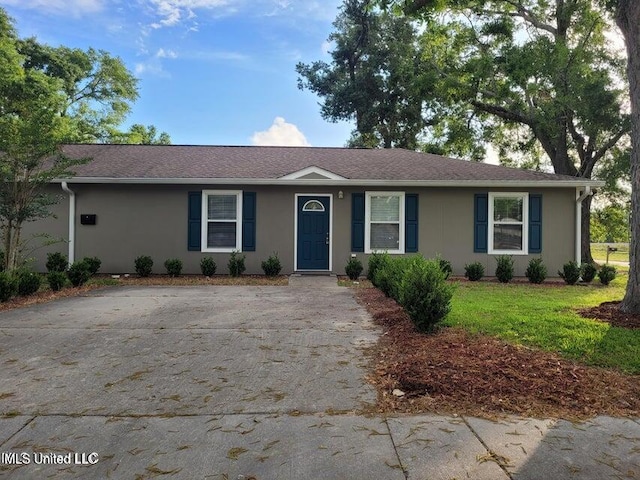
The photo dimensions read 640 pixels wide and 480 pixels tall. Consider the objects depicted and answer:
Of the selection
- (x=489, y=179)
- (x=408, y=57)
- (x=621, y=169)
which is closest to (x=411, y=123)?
(x=408, y=57)

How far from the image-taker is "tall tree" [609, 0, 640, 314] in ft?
18.1

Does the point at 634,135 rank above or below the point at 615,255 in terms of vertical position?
above

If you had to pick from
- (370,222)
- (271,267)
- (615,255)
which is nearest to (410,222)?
(370,222)

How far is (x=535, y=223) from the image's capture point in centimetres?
1090

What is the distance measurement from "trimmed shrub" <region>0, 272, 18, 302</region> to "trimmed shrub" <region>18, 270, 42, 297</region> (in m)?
0.27

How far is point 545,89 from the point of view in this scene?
1662cm

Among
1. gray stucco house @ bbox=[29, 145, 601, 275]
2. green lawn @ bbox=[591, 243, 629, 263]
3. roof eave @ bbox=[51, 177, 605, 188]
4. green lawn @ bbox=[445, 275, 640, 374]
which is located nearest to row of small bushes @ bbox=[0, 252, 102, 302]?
gray stucco house @ bbox=[29, 145, 601, 275]

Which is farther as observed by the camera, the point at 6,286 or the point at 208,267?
the point at 208,267

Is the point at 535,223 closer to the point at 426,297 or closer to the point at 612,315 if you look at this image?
the point at 612,315

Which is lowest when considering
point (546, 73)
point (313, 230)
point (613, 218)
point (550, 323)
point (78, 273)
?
point (550, 323)

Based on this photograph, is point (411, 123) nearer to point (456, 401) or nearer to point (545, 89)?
point (545, 89)

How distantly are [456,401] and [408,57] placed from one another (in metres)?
21.2

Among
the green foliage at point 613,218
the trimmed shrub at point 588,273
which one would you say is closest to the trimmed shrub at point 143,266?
the trimmed shrub at point 588,273

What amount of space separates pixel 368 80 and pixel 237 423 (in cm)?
2303
